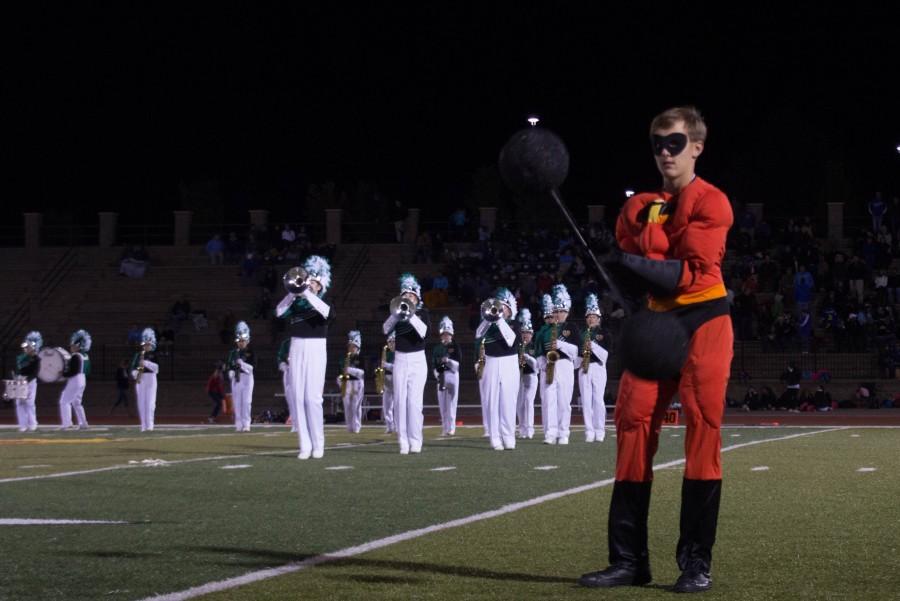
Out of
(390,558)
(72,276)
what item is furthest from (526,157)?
(72,276)

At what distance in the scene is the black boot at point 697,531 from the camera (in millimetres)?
6035

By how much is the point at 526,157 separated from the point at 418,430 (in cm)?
1067

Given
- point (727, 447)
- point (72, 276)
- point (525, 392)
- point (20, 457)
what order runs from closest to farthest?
point (20, 457), point (727, 447), point (525, 392), point (72, 276)

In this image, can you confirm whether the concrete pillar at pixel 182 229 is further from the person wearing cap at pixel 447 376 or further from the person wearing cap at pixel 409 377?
the person wearing cap at pixel 409 377

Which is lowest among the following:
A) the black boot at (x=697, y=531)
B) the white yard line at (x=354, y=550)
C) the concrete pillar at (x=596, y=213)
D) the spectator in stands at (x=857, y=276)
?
the white yard line at (x=354, y=550)

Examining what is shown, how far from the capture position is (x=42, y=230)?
4722cm

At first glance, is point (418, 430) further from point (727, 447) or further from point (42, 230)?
point (42, 230)

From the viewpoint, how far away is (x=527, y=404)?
21906 mm

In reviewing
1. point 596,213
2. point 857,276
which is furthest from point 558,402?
point 596,213

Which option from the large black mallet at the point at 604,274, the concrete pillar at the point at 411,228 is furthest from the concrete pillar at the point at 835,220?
the large black mallet at the point at 604,274

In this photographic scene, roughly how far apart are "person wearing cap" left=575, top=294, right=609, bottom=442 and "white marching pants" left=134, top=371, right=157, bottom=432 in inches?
354

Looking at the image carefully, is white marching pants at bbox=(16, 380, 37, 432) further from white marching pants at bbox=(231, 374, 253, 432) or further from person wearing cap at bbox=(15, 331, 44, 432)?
white marching pants at bbox=(231, 374, 253, 432)

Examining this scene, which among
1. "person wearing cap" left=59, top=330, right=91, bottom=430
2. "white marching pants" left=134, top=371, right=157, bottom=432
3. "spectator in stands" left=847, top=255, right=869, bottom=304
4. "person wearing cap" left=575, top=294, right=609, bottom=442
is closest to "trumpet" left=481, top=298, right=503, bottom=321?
"person wearing cap" left=575, top=294, right=609, bottom=442

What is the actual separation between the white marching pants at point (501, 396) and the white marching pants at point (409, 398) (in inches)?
49.4
